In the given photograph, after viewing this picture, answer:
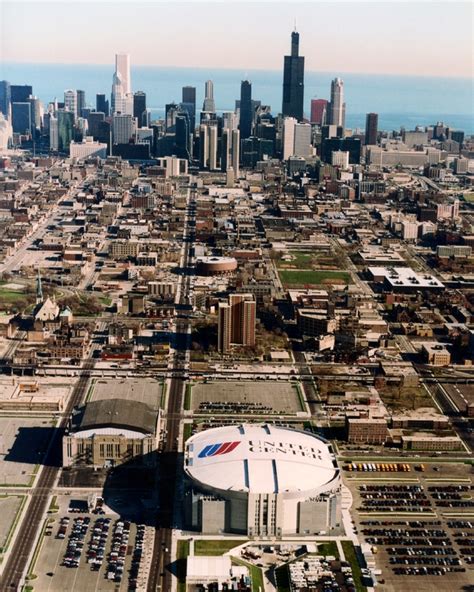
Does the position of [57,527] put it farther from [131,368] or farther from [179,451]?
[131,368]

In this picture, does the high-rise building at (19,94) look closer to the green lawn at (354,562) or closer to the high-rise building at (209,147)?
the high-rise building at (209,147)

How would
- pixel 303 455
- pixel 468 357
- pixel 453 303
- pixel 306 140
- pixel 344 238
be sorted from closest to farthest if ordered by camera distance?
pixel 303 455
pixel 468 357
pixel 453 303
pixel 344 238
pixel 306 140

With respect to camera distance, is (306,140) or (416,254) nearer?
(416,254)

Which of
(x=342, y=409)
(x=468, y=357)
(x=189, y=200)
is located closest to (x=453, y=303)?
(x=468, y=357)

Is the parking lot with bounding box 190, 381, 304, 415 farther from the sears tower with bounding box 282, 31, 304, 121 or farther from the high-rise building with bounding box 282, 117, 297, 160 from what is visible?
the sears tower with bounding box 282, 31, 304, 121

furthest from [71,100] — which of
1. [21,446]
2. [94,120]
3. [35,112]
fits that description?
[21,446]

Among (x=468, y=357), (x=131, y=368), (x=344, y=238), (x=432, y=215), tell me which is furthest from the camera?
(x=432, y=215)

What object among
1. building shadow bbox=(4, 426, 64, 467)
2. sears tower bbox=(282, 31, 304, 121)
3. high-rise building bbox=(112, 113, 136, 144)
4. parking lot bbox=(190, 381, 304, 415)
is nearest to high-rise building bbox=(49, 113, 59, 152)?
high-rise building bbox=(112, 113, 136, 144)
